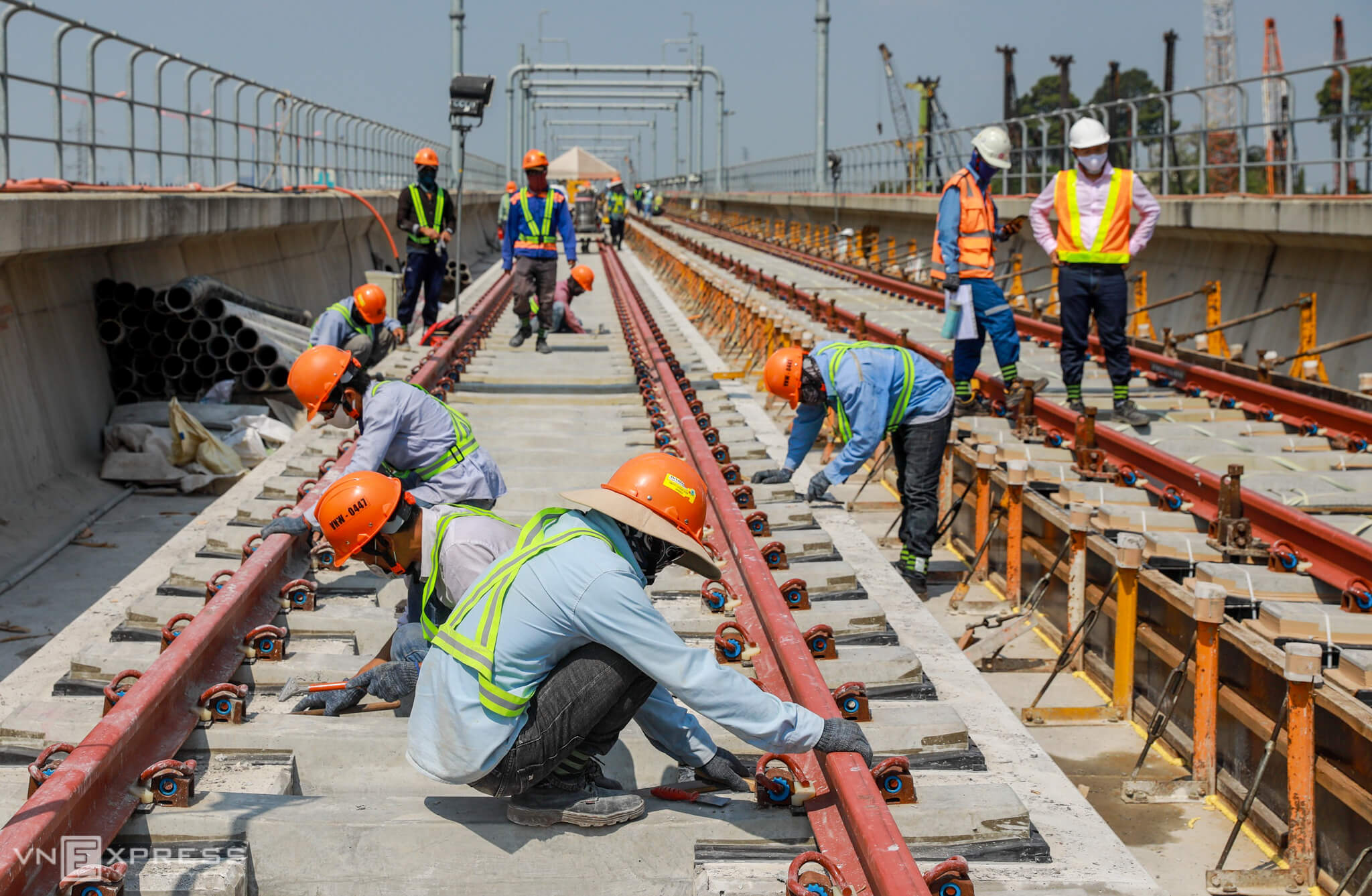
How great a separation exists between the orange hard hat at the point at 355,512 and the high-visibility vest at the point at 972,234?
230 inches

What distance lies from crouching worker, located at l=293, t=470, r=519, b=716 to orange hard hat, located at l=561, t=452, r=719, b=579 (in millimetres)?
738

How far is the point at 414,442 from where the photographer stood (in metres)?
5.65

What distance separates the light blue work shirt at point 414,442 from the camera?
552 centimetres

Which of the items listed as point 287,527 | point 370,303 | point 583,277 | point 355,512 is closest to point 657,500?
point 355,512

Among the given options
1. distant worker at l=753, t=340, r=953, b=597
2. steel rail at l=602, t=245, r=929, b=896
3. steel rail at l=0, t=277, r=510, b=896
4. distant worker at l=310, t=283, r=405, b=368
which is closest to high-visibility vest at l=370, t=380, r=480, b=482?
steel rail at l=0, t=277, r=510, b=896

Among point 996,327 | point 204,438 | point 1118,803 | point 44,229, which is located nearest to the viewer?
point 1118,803

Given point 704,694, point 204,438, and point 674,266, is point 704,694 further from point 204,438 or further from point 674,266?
point 674,266

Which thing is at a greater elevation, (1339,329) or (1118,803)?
(1339,329)

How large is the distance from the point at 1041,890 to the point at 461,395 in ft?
25.2

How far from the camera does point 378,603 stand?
5453 millimetres

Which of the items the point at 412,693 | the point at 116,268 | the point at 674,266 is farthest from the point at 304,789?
the point at 674,266

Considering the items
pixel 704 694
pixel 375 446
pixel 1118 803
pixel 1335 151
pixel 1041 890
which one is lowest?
pixel 1118 803

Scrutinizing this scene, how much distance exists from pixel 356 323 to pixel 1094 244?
478 cm

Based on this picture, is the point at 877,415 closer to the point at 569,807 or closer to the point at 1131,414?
the point at 1131,414
